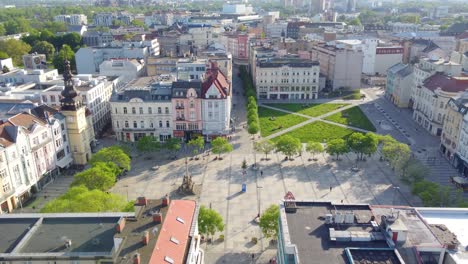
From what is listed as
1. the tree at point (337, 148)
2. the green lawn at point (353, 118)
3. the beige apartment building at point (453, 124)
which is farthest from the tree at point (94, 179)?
the beige apartment building at point (453, 124)

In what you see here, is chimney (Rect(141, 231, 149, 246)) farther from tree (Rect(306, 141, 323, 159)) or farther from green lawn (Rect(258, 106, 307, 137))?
green lawn (Rect(258, 106, 307, 137))

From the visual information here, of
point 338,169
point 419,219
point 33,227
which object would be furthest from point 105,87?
point 419,219

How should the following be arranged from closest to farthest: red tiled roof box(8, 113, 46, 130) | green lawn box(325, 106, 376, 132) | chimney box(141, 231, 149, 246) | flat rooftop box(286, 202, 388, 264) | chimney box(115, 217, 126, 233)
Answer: flat rooftop box(286, 202, 388, 264) < chimney box(141, 231, 149, 246) < chimney box(115, 217, 126, 233) < red tiled roof box(8, 113, 46, 130) < green lawn box(325, 106, 376, 132)

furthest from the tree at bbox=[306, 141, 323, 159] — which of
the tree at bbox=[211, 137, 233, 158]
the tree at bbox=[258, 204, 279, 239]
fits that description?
the tree at bbox=[258, 204, 279, 239]

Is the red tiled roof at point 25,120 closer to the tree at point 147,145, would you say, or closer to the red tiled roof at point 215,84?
the tree at point 147,145

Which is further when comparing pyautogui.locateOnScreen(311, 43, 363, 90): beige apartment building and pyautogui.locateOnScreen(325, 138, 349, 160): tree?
pyautogui.locateOnScreen(311, 43, 363, 90): beige apartment building
